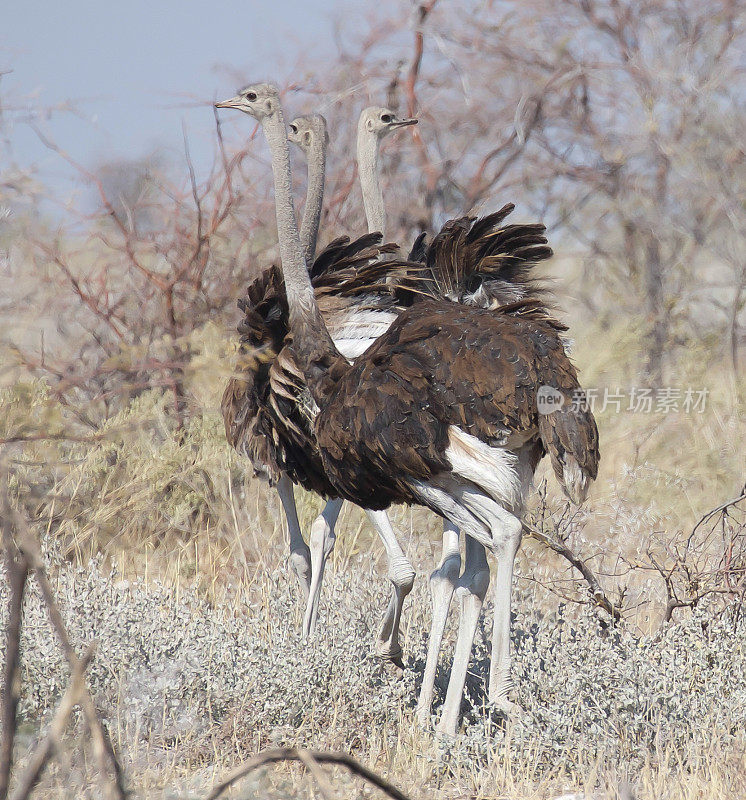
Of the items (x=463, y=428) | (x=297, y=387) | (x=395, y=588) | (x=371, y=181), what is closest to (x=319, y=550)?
(x=395, y=588)

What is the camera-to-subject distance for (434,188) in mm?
7152

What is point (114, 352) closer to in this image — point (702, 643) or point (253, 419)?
point (253, 419)

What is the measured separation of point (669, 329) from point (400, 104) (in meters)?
3.09

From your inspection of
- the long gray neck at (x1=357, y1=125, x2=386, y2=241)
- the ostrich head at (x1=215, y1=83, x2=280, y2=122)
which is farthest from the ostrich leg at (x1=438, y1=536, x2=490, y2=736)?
the ostrich head at (x1=215, y1=83, x2=280, y2=122)

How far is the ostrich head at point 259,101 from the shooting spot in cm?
399

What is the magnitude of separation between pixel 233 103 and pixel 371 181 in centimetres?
91

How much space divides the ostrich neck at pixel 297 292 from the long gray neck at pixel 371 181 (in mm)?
793

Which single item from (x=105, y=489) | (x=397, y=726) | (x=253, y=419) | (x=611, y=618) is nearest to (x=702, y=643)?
(x=611, y=618)

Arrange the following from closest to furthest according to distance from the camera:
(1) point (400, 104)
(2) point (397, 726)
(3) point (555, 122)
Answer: (2) point (397, 726) → (1) point (400, 104) → (3) point (555, 122)

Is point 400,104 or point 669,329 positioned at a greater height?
point 400,104

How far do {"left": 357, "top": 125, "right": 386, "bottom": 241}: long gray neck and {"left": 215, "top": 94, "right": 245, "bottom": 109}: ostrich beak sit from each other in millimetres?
831

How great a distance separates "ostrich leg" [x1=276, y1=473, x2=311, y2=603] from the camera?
4.38 metres

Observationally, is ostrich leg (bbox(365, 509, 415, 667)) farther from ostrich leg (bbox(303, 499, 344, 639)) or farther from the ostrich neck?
the ostrich neck

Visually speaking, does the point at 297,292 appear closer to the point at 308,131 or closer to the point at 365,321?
the point at 365,321
